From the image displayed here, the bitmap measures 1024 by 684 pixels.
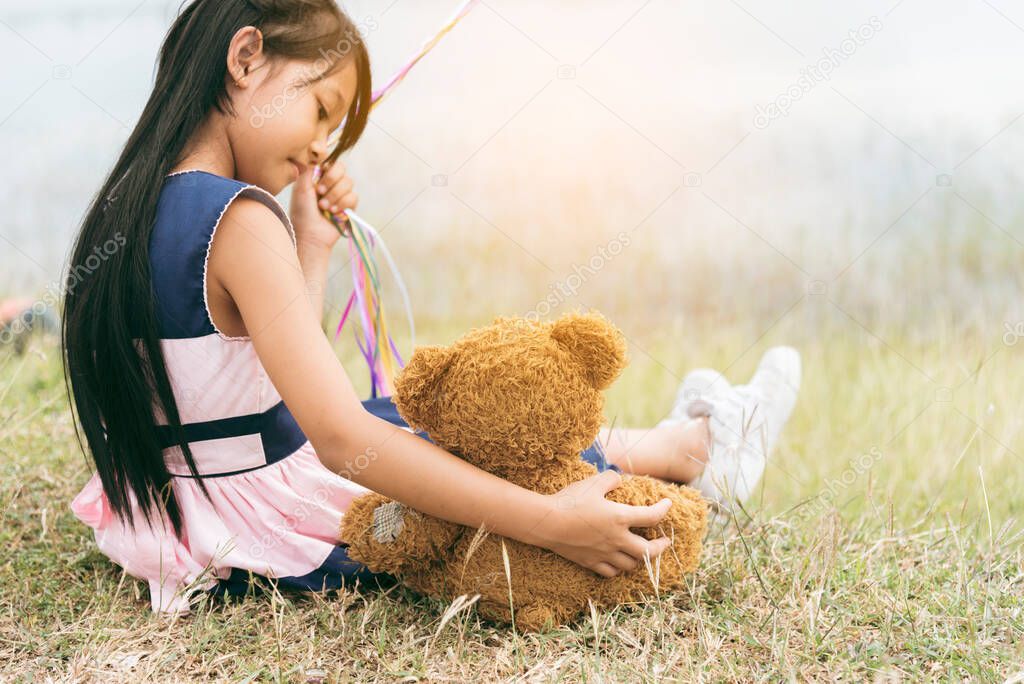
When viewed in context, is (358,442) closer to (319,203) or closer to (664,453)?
(319,203)

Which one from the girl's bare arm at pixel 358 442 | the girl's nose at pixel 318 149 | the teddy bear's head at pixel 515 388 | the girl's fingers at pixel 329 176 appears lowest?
the girl's bare arm at pixel 358 442

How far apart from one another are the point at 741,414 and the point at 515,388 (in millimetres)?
906

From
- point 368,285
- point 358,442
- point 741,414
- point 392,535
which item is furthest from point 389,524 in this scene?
point 741,414

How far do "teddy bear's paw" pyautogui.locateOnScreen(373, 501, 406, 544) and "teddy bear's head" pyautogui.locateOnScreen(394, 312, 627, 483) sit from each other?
0.50ft

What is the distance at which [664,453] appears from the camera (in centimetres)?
193

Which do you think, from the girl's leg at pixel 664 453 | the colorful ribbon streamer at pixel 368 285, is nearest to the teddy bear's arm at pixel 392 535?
the colorful ribbon streamer at pixel 368 285

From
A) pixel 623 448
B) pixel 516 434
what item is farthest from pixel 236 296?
pixel 623 448

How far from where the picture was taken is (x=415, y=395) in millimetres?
1298

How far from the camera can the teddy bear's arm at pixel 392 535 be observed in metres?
1.37

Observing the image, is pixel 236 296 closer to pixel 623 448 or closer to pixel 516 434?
pixel 516 434

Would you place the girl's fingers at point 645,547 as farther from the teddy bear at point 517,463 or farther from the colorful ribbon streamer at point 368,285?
the colorful ribbon streamer at point 368,285

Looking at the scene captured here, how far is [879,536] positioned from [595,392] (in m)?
0.87

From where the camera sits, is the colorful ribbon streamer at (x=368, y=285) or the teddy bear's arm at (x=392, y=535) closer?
the teddy bear's arm at (x=392, y=535)

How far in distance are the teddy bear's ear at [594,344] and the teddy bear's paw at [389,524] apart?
359mm
